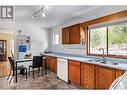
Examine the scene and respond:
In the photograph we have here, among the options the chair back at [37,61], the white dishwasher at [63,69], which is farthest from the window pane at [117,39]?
the chair back at [37,61]

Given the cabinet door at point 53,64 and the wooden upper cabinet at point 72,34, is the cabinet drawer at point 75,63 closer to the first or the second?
the wooden upper cabinet at point 72,34

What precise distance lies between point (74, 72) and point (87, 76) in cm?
59

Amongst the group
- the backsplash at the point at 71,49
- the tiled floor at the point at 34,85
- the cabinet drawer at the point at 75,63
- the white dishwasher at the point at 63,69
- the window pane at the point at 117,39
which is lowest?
the tiled floor at the point at 34,85

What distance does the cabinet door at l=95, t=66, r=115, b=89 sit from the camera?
2716mm

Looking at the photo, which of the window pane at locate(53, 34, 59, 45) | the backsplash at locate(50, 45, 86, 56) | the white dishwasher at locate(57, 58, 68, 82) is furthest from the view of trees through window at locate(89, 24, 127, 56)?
the window pane at locate(53, 34, 59, 45)

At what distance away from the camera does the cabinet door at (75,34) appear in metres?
4.46

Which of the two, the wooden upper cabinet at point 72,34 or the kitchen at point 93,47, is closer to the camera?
the kitchen at point 93,47

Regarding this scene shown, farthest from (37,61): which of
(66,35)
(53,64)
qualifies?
(66,35)

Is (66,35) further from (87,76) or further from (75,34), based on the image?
(87,76)

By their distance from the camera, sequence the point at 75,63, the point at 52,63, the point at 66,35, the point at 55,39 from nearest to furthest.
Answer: the point at 75,63 → the point at 66,35 → the point at 52,63 → the point at 55,39

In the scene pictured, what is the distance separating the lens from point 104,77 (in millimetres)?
2908
